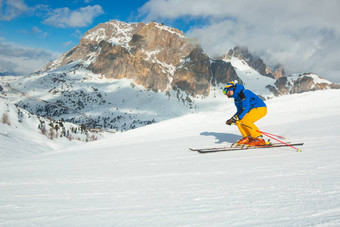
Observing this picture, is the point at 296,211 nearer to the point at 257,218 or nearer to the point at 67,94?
the point at 257,218

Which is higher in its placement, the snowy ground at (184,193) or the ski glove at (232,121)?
the ski glove at (232,121)

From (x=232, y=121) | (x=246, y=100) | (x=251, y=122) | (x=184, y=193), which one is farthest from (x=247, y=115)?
(x=184, y=193)

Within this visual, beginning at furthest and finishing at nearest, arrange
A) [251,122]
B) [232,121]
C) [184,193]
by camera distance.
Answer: [251,122], [232,121], [184,193]

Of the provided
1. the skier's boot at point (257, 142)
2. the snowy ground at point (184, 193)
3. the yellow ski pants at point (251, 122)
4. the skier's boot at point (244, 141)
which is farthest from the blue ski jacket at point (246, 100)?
the snowy ground at point (184, 193)

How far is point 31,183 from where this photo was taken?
13.8 feet

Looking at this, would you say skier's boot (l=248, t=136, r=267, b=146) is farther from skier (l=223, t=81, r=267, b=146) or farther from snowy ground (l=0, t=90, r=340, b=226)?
snowy ground (l=0, t=90, r=340, b=226)

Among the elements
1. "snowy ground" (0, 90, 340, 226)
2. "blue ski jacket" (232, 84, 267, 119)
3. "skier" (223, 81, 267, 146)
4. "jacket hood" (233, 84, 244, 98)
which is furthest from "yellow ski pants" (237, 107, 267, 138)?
"snowy ground" (0, 90, 340, 226)

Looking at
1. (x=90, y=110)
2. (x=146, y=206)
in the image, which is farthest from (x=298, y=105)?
(x=90, y=110)

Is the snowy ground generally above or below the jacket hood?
below

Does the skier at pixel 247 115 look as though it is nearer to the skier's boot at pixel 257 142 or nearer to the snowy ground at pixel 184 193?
the skier's boot at pixel 257 142

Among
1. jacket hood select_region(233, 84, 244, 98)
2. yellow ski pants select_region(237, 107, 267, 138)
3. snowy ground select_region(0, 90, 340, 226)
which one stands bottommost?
snowy ground select_region(0, 90, 340, 226)

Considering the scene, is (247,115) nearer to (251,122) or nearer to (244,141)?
(251,122)

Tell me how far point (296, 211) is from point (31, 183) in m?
4.34

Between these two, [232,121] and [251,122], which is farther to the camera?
[251,122]
